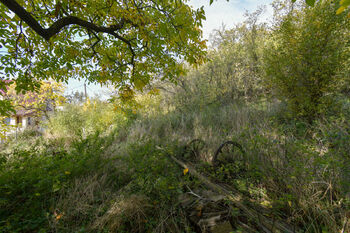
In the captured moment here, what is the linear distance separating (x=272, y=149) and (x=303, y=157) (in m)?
0.38

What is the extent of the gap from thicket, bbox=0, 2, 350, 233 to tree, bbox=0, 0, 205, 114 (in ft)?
3.36

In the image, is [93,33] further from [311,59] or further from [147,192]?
[311,59]

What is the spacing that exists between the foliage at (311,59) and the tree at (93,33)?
10.1 ft

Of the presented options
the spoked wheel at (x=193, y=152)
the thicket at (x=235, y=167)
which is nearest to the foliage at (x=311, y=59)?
the thicket at (x=235, y=167)

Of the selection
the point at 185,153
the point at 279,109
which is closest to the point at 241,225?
the point at 185,153

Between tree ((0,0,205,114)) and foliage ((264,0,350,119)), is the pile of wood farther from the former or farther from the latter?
foliage ((264,0,350,119))

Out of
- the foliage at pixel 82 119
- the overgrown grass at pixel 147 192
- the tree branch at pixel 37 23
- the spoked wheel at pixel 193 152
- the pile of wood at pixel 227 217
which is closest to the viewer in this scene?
the pile of wood at pixel 227 217

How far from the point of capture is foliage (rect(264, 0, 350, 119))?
363 centimetres

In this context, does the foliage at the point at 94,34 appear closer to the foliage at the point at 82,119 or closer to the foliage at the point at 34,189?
the foliage at the point at 34,189

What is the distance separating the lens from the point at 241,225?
4.83ft

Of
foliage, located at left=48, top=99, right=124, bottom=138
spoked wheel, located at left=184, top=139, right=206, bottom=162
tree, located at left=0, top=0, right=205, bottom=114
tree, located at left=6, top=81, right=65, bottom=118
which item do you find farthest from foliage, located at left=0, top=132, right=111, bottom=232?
foliage, located at left=48, top=99, right=124, bottom=138

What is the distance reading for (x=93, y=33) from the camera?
302cm

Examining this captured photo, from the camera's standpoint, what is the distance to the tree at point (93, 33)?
2347 mm

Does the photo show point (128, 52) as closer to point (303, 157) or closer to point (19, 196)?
point (19, 196)
